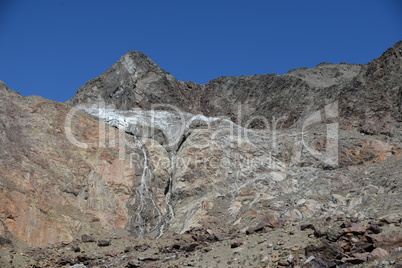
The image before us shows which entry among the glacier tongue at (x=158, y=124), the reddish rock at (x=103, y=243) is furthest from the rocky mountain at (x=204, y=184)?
the glacier tongue at (x=158, y=124)

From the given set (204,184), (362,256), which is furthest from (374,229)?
(204,184)

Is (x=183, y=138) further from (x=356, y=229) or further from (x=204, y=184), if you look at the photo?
(x=356, y=229)

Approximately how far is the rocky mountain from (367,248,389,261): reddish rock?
3 centimetres

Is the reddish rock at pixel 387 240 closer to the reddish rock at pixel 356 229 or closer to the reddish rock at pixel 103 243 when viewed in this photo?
the reddish rock at pixel 356 229

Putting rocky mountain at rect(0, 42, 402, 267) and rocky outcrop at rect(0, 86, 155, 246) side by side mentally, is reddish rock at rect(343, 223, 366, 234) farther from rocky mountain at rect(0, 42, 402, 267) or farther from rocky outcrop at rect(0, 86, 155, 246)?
rocky outcrop at rect(0, 86, 155, 246)

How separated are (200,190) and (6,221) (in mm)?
13422

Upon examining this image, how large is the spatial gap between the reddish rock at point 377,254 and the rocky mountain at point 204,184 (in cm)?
3

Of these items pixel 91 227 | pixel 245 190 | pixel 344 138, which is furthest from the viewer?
pixel 344 138

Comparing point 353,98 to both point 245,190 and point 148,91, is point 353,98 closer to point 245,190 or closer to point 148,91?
point 245,190

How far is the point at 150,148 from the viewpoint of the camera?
125 ft

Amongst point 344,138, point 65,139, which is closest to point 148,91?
point 65,139

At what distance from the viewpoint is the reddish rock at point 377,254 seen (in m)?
12.2

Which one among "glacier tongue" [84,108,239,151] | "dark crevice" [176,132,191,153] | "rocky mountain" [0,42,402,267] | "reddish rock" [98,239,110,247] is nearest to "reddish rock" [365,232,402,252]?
"rocky mountain" [0,42,402,267]

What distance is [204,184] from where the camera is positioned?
106ft
